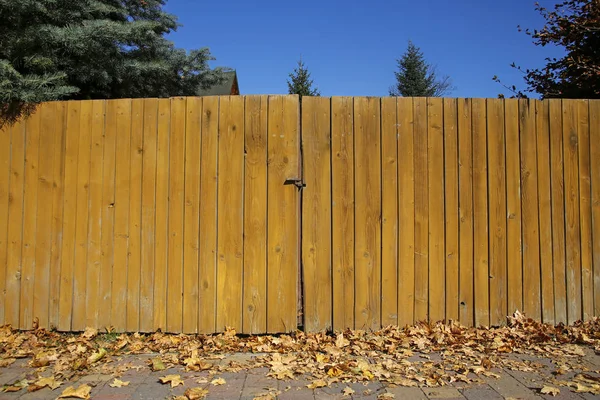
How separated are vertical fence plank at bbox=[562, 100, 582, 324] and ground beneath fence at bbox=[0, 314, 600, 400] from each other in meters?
0.22

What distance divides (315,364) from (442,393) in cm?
92

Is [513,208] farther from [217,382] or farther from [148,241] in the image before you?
[148,241]

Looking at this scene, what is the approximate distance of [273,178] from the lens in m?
3.62

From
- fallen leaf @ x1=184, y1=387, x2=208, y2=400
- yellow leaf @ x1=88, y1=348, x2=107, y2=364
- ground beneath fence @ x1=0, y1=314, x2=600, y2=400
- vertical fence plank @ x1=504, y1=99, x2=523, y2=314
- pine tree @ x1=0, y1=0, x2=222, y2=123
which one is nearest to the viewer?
fallen leaf @ x1=184, y1=387, x2=208, y2=400

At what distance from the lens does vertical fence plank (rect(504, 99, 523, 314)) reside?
371 centimetres

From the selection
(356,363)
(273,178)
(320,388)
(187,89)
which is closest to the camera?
(320,388)

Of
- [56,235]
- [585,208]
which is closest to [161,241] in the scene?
[56,235]

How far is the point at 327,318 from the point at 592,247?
2.52m

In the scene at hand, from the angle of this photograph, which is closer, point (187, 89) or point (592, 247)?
point (592, 247)

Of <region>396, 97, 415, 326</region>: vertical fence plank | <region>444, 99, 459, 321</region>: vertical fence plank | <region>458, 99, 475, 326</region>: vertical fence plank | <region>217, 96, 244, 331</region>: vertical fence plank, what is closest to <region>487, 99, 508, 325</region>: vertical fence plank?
<region>458, 99, 475, 326</region>: vertical fence plank

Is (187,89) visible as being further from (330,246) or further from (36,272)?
(330,246)

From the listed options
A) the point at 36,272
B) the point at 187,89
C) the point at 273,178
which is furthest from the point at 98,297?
the point at 187,89

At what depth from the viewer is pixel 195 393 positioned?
2.67m

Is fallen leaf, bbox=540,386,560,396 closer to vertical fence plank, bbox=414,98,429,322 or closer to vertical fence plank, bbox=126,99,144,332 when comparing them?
vertical fence plank, bbox=414,98,429,322
